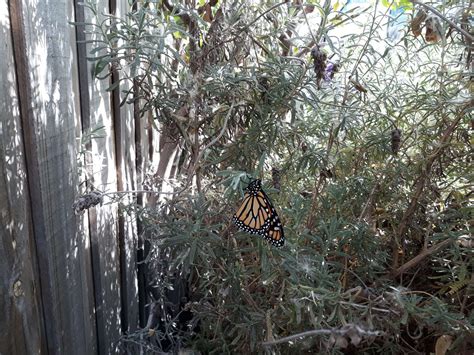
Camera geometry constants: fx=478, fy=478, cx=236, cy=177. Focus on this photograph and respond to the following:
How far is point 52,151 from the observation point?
145cm

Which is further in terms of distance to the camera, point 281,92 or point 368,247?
point 368,247

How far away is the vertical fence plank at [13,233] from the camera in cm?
123

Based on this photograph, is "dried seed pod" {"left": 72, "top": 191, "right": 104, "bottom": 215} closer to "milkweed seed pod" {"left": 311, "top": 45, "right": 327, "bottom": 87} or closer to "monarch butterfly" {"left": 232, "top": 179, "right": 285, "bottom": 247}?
"monarch butterfly" {"left": 232, "top": 179, "right": 285, "bottom": 247}

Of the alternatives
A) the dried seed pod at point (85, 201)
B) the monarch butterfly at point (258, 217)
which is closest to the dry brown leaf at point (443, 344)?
the monarch butterfly at point (258, 217)

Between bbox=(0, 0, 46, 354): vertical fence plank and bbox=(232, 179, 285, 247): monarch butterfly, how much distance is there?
2.07 ft

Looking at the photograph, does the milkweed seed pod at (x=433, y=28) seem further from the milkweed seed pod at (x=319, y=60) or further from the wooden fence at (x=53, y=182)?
the wooden fence at (x=53, y=182)

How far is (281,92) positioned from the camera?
5.78ft

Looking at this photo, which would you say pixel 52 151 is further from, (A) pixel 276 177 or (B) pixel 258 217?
(A) pixel 276 177

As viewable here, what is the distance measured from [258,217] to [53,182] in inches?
25.2

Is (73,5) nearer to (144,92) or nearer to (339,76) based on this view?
(144,92)

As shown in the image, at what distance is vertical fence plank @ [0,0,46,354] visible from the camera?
1227 millimetres

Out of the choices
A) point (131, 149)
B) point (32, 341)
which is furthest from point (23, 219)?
point (131, 149)

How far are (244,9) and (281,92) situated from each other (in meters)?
0.57

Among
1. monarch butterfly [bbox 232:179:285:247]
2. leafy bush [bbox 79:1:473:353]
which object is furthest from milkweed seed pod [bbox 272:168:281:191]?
monarch butterfly [bbox 232:179:285:247]
